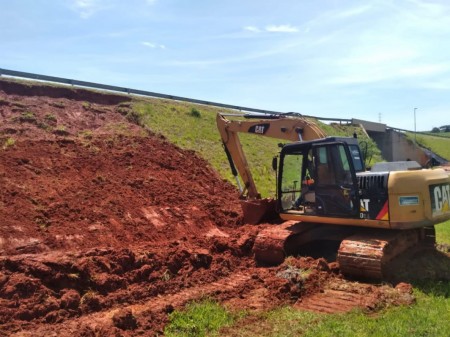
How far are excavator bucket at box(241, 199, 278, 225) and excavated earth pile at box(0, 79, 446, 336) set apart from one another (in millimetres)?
358

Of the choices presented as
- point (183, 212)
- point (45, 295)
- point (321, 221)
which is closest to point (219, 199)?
point (183, 212)

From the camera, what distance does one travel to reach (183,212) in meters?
13.3

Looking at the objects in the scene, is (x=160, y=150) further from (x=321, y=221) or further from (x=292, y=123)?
(x=321, y=221)

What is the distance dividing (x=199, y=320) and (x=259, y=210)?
5.90 metres

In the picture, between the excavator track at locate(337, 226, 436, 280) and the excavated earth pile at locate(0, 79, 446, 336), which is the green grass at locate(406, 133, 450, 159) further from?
the excavator track at locate(337, 226, 436, 280)

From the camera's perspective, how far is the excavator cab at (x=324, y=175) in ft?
30.7

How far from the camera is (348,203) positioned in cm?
932

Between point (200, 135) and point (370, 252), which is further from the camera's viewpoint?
point (200, 135)

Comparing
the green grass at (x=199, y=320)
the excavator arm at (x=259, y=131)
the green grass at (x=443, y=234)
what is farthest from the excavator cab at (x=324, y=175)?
the green grass at (x=443, y=234)

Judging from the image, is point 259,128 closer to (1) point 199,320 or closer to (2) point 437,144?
(1) point 199,320

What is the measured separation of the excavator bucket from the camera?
12.3 meters

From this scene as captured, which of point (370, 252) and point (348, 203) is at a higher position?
point (348, 203)

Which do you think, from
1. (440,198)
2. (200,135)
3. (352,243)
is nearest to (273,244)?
(352,243)

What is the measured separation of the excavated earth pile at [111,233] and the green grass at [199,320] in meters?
0.22
